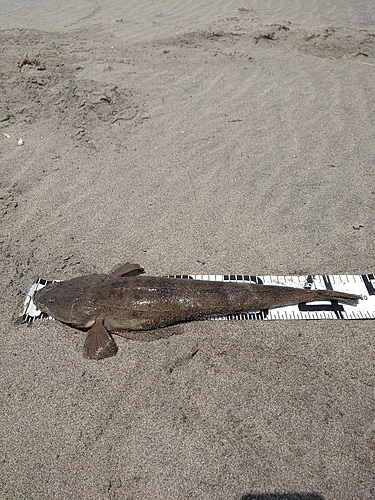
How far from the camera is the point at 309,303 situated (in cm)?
361

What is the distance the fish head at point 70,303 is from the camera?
3.40 meters

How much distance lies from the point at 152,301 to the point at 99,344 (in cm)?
56

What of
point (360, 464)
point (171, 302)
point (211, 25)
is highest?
point (211, 25)

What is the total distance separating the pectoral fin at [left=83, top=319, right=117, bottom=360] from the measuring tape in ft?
1.77

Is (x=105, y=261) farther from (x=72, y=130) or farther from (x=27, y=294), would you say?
(x=72, y=130)

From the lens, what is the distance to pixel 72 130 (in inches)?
231

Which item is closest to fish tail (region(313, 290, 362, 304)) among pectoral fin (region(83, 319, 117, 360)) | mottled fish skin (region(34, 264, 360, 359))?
mottled fish skin (region(34, 264, 360, 359))

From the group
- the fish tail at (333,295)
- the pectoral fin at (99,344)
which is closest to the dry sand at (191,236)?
the pectoral fin at (99,344)

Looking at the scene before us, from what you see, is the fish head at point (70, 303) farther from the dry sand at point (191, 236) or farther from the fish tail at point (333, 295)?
the fish tail at point (333, 295)

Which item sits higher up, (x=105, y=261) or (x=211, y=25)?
(x=211, y=25)

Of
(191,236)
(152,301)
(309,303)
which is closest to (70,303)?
(152,301)

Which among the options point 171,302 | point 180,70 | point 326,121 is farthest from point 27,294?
point 180,70

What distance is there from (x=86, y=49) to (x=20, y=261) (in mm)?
5867

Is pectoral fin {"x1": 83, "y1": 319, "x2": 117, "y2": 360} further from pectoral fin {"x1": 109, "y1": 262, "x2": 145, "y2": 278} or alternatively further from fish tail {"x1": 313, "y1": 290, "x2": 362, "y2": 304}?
fish tail {"x1": 313, "y1": 290, "x2": 362, "y2": 304}
